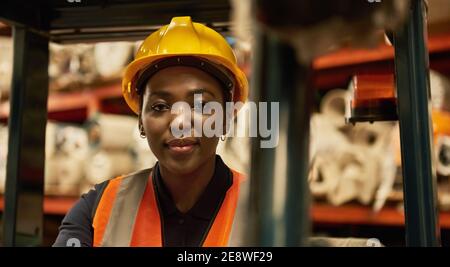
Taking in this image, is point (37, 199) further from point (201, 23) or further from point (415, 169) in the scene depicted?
point (415, 169)

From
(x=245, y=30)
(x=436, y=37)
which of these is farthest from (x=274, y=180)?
(x=436, y=37)

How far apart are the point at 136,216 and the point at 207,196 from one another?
0.16 meters

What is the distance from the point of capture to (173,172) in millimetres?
1074

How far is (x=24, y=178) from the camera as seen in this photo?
4.10ft

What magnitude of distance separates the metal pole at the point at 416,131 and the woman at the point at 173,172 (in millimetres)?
354

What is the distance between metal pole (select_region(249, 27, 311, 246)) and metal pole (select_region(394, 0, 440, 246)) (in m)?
0.51

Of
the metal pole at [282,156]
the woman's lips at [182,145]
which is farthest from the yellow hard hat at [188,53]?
the metal pole at [282,156]

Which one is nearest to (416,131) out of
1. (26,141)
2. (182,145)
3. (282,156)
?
(182,145)

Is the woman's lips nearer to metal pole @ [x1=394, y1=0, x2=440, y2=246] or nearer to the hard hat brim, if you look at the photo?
the hard hat brim

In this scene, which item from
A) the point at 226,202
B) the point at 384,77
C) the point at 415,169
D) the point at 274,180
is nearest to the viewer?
the point at 274,180

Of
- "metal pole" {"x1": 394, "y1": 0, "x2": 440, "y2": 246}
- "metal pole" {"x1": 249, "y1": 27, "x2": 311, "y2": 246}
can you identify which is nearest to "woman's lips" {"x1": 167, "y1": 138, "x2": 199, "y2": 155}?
"metal pole" {"x1": 394, "y1": 0, "x2": 440, "y2": 246}

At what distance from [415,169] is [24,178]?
0.91 m

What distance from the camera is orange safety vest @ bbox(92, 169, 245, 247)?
102cm

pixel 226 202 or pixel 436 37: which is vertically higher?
pixel 436 37
